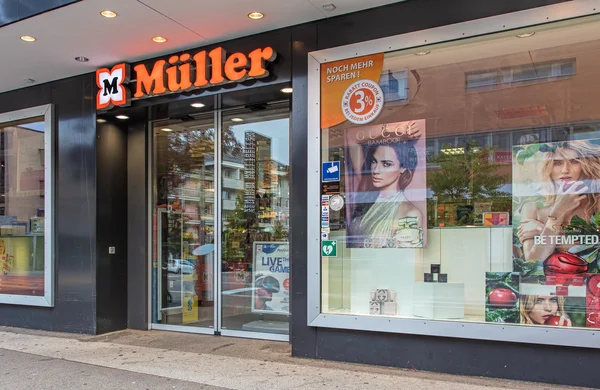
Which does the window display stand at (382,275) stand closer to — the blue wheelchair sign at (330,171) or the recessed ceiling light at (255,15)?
the blue wheelchair sign at (330,171)

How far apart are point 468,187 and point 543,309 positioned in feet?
4.66

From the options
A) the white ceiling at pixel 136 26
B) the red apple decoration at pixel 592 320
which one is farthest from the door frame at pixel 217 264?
the red apple decoration at pixel 592 320

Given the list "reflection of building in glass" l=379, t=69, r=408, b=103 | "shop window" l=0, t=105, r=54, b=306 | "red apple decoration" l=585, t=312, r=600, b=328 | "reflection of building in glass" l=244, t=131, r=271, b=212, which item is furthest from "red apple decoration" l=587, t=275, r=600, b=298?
"shop window" l=0, t=105, r=54, b=306

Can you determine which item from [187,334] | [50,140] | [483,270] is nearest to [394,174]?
[483,270]

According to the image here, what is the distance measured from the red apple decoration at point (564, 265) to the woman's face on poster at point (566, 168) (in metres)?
0.74

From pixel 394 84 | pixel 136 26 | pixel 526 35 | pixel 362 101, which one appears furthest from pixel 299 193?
pixel 526 35

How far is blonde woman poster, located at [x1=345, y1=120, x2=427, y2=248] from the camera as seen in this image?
17.5 ft

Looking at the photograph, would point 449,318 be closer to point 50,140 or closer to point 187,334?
Result: point 187,334

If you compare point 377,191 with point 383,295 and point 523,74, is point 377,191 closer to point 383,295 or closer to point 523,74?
point 383,295

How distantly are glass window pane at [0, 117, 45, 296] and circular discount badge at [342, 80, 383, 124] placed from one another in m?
5.33

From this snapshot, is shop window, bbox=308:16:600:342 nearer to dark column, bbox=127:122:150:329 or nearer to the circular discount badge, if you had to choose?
the circular discount badge

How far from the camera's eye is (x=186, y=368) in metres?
5.36

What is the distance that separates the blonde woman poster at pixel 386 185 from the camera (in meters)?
5.34

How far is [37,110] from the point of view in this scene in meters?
7.86
